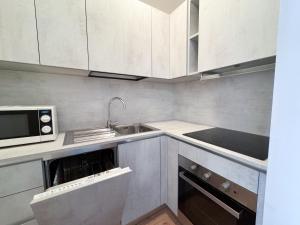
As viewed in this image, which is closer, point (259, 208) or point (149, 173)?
point (259, 208)

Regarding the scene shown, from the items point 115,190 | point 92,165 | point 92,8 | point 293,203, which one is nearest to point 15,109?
point 92,165

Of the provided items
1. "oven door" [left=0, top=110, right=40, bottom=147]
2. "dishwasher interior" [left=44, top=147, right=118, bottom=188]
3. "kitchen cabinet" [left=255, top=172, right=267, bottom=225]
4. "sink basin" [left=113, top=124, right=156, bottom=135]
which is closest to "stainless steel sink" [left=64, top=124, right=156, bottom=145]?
"sink basin" [left=113, top=124, right=156, bottom=135]

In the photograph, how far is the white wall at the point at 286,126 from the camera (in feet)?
1.38

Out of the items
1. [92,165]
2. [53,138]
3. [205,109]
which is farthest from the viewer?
[205,109]

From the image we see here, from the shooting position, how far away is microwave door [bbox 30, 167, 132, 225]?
611 millimetres

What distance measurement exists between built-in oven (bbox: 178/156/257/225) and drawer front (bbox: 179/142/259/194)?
3cm

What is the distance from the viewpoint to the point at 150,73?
1459 mm

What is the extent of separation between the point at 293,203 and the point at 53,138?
1.35m

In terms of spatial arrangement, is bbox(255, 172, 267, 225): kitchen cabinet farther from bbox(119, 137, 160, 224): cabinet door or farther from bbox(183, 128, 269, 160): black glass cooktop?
bbox(119, 137, 160, 224): cabinet door

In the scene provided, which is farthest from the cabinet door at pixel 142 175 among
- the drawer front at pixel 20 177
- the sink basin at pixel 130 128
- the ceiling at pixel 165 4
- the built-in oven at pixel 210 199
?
the ceiling at pixel 165 4

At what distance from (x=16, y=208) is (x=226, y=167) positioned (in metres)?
1.28

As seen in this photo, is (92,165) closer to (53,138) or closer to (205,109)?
(53,138)

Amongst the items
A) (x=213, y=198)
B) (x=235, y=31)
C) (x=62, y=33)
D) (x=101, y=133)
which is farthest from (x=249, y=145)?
(x=62, y=33)

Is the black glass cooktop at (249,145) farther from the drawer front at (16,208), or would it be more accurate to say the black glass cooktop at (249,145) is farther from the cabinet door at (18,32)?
the cabinet door at (18,32)
